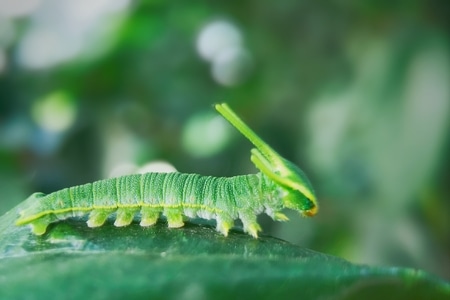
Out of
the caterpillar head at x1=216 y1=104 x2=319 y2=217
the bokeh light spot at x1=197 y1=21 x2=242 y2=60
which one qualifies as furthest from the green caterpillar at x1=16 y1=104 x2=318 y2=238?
the bokeh light spot at x1=197 y1=21 x2=242 y2=60

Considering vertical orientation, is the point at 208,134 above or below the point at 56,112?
below

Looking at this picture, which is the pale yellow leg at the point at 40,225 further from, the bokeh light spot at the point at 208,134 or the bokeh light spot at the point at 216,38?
the bokeh light spot at the point at 216,38

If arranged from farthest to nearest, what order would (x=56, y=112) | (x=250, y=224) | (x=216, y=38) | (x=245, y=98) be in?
(x=216, y=38)
(x=245, y=98)
(x=56, y=112)
(x=250, y=224)

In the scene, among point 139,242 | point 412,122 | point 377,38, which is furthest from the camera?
point 377,38

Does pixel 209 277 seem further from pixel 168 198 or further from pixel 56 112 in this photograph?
pixel 56 112

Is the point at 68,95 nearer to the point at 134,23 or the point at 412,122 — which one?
the point at 134,23

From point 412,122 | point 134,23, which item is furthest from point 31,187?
point 412,122

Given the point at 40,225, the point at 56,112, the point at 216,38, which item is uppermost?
the point at 216,38

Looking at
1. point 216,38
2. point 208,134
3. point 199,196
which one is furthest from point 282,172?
point 216,38
